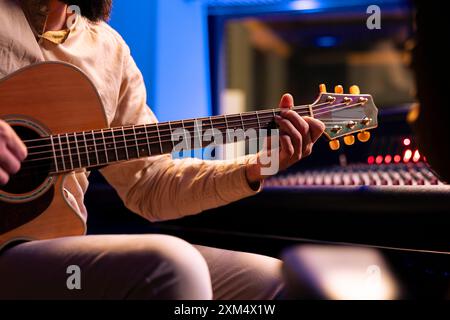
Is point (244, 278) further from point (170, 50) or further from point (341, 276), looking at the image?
point (170, 50)

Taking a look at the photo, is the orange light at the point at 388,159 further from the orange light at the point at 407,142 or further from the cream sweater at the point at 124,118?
the cream sweater at the point at 124,118

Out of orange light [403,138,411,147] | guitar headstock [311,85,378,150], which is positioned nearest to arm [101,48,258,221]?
guitar headstock [311,85,378,150]

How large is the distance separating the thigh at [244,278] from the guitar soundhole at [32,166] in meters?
0.38

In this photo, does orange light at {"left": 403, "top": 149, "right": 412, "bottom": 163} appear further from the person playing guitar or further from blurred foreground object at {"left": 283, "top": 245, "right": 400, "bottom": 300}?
the person playing guitar

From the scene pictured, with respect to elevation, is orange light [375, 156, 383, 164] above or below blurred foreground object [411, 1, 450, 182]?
below

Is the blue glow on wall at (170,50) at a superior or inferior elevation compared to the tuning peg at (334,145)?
superior

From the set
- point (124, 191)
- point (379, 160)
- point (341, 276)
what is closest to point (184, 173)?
point (124, 191)

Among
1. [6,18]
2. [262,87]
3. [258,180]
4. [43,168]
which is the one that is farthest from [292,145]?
[262,87]

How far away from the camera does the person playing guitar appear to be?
33.5 inches

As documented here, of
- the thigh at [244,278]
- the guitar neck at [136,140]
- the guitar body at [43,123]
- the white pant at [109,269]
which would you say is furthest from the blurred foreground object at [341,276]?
the guitar body at [43,123]

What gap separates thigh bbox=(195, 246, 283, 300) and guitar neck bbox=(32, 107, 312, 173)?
250 millimetres

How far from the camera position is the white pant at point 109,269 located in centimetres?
83

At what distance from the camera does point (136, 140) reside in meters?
1.16

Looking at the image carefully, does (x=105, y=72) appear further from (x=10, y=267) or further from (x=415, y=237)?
(x=415, y=237)
